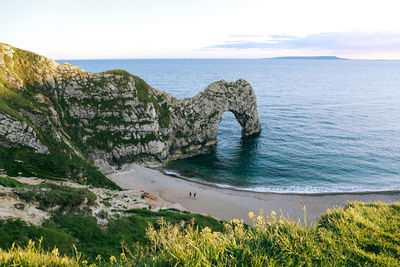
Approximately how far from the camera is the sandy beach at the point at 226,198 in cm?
3491

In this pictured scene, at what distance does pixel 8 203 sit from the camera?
54.2 feet

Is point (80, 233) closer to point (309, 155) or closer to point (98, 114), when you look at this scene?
point (98, 114)

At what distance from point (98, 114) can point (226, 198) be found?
32609 millimetres

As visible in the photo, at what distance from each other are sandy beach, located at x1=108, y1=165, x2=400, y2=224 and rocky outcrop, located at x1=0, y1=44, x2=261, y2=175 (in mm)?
8489

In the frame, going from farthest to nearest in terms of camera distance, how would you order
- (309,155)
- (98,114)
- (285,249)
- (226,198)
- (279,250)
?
(309,155) < (98,114) < (226,198) < (279,250) < (285,249)

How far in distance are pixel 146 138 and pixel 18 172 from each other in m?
25.5

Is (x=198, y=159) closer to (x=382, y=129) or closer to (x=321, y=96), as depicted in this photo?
(x=382, y=129)

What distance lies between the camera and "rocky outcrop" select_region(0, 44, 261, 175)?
115ft

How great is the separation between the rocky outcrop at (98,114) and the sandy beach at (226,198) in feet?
27.9

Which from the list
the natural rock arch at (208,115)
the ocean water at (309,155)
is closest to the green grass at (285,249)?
the ocean water at (309,155)

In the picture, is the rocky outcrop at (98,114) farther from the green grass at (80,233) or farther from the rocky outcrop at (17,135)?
the green grass at (80,233)

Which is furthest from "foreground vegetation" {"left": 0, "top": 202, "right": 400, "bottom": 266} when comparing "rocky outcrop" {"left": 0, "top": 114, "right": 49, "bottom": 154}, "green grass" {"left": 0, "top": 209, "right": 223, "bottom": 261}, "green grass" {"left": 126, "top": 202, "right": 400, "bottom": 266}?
"rocky outcrop" {"left": 0, "top": 114, "right": 49, "bottom": 154}

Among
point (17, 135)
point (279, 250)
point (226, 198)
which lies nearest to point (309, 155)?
point (226, 198)

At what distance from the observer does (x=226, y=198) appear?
37.9 metres
